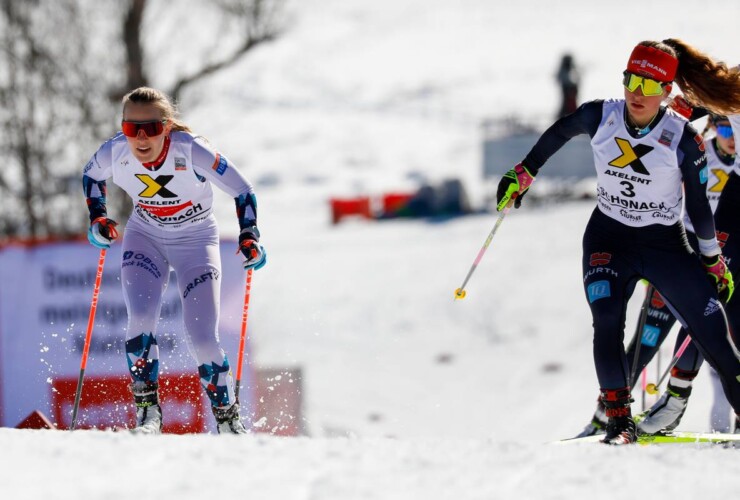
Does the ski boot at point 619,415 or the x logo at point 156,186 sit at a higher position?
the x logo at point 156,186

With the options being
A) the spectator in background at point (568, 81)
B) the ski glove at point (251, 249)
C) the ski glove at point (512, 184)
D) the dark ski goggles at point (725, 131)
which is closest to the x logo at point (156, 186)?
the ski glove at point (251, 249)

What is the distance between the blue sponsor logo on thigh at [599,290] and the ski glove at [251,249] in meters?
1.95

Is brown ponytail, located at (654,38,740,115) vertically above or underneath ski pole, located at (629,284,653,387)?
above

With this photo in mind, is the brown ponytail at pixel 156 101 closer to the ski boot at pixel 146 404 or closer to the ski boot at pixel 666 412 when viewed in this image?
the ski boot at pixel 146 404

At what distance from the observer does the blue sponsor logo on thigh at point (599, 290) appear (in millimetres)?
5297

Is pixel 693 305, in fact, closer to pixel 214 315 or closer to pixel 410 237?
pixel 214 315

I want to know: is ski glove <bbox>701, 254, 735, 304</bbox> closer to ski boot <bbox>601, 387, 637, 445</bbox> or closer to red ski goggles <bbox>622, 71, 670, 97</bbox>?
ski boot <bbox>601, 387, 637, 445</bbox>

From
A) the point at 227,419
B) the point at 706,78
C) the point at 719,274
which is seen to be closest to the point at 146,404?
the point at 227,419

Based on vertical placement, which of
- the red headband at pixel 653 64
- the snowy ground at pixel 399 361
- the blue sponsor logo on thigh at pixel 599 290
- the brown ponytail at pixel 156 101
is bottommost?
the snowy ground at pixel 399 361

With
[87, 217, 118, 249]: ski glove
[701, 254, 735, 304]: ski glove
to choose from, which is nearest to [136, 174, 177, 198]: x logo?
[87, 217, 118, 249]: ski glove

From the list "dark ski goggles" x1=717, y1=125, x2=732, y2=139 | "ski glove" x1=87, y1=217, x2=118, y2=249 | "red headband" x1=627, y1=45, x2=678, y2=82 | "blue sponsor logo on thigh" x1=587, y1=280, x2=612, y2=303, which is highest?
"red headband" x1=627, y1=45, x2=678, y2=82

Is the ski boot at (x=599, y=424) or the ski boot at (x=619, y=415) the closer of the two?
the ski boot at (x=619, y=415)

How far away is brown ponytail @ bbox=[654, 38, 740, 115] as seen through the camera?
539 cm

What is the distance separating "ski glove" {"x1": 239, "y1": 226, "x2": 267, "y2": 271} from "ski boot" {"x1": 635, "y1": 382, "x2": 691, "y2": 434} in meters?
2.69
